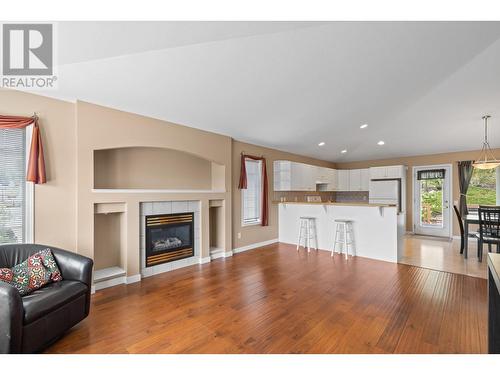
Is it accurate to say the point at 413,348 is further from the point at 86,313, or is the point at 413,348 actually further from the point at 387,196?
the point at 387,196

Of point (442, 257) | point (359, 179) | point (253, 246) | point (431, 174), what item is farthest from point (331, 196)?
point (253, 246)

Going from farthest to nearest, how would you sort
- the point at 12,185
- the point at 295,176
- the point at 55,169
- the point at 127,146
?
the point at 295,176 → the point at 127,146 → the point at 55,169 → the point at 12,185

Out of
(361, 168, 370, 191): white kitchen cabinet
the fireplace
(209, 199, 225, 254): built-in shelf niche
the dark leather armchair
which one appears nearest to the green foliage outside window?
(361, 168, 370, 191): white kitchen cabinet

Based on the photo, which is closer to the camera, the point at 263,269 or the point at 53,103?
the point at 53,103

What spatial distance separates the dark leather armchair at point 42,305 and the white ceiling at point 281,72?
6.46 ft

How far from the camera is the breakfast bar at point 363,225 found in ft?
15.3

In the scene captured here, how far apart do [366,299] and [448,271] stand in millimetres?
2085

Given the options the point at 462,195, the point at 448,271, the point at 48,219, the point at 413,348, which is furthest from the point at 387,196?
the point at 48,219

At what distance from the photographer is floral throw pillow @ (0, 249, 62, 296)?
217 cm

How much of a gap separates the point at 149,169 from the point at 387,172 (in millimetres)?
6940

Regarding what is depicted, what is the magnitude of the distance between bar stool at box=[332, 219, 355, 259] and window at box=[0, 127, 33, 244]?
5076 millimetres

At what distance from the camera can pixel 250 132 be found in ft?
16.1

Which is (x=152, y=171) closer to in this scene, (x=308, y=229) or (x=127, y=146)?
(x=127, y=146)

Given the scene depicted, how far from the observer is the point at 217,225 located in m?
5.07
